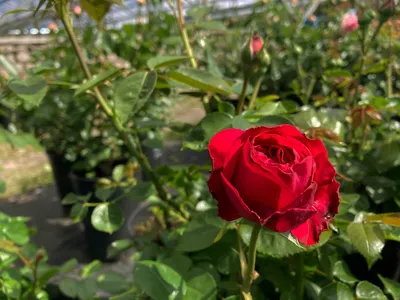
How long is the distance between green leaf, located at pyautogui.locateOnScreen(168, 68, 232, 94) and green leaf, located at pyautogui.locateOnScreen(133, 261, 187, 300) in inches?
7.3

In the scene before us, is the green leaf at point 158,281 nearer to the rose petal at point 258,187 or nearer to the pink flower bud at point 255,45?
the rose petal at point 258,187

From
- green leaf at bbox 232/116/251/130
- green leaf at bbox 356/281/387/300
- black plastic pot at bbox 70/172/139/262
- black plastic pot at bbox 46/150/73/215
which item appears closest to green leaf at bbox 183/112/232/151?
green leaf at bbox 232/116/251/130

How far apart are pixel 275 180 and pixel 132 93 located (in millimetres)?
203

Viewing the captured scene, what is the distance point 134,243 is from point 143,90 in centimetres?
29

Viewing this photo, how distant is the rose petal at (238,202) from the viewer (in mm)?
240

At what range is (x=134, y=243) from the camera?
589mm

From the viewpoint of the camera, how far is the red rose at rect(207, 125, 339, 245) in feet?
0.79

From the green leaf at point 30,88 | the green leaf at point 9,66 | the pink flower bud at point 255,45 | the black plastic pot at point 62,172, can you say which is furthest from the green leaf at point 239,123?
the black plastic pot at point 62,172

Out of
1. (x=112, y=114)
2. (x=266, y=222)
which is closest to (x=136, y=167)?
(x=112, y=114)

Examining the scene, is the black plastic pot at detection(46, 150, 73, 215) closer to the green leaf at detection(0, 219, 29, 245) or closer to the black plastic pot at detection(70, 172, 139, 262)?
the black plastic pot at detection(70, 172, 139, 262)

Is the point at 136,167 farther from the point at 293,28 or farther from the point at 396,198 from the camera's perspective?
the point at 396,198

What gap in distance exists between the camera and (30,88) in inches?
16.7

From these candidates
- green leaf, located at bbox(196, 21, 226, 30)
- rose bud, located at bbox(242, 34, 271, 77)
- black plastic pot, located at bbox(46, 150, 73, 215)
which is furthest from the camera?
black plastic pot, located at bbox(46, 150, 73, 215)

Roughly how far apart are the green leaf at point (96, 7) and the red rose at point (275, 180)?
10.9 inches
